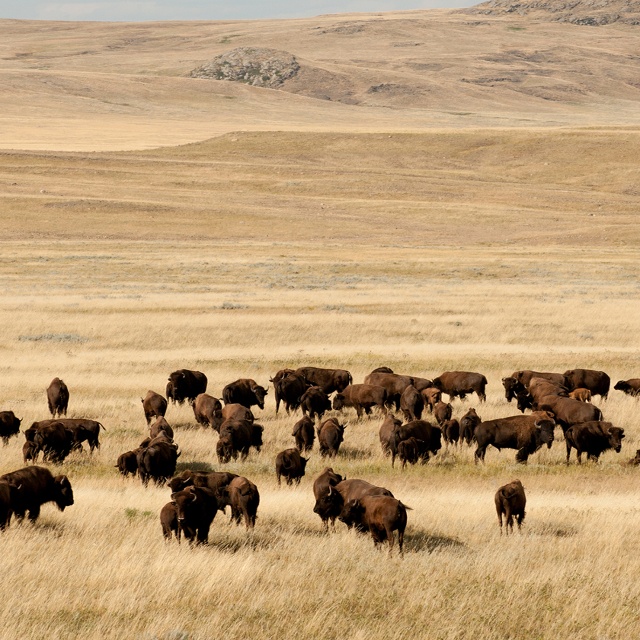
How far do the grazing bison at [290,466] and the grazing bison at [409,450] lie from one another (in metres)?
1.87

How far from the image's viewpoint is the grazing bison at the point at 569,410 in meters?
17.5

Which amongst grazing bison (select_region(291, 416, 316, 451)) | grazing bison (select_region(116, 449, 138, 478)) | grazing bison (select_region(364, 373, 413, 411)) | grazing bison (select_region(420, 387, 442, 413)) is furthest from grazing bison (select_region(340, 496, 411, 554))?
grazing bison (select_region(364, 373, 413, 411))

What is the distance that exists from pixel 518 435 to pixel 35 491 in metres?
8.24

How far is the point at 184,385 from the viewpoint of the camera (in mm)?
20938

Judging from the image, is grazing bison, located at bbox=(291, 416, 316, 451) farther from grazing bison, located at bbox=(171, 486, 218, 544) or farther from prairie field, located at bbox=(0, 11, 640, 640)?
grazing bison, located at bbox=(171, 486, 218, 544)

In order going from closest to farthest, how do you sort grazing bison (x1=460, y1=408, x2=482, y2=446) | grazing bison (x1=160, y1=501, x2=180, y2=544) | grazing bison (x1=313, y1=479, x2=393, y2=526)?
grazing bison (x1=160, y1=501, x2=180, y2=544) < grazing bison (x1=313, y1=479, x2=393, y2=526) < grazing bison (x1=460, y1=408, x2=482, y2=446)

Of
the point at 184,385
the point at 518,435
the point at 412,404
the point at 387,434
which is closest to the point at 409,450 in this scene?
the point at 387,434

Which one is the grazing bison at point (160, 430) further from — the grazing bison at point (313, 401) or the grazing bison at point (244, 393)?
the grazing bison at point (313, 401)

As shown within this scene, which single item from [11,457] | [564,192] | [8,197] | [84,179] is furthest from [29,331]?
[564,192]

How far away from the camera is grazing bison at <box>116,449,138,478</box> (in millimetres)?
14688

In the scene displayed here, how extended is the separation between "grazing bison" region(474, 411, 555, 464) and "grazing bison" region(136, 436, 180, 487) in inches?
205

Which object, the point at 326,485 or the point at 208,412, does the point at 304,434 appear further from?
the point at 326,485

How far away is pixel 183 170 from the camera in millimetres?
99750

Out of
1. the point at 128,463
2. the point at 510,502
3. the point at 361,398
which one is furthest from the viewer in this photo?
the point at 361,398
